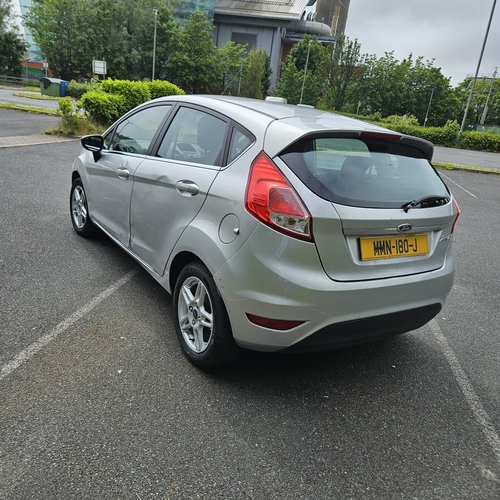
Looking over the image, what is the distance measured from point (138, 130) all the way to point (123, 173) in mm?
462

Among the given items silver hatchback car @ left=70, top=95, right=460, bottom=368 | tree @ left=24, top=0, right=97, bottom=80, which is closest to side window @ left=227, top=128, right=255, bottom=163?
silver hatchback car @ left=70, top=95, right=460, bottom=368

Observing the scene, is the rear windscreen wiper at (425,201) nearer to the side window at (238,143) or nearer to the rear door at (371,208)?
the rear door at (371,208)

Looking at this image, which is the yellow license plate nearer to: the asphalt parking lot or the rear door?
the rear door

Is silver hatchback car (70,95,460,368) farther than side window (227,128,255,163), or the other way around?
side window (227,128,255,163)

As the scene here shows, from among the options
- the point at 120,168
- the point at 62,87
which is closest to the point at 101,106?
the point at 120,168

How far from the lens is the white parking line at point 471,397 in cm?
248

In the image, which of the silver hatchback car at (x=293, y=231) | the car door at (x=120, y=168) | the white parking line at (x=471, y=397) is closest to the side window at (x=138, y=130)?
the car door at (x=120, y=168)

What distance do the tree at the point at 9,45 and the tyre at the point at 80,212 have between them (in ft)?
202

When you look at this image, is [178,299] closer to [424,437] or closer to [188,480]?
[188,480]

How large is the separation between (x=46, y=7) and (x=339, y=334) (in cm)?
6608

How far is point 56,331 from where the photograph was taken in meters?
3.12

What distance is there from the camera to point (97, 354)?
9.52 ft

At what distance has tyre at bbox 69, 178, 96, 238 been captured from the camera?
4.83 meters

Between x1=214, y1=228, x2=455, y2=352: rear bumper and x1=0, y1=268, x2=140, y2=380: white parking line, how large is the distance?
136 centimetres
